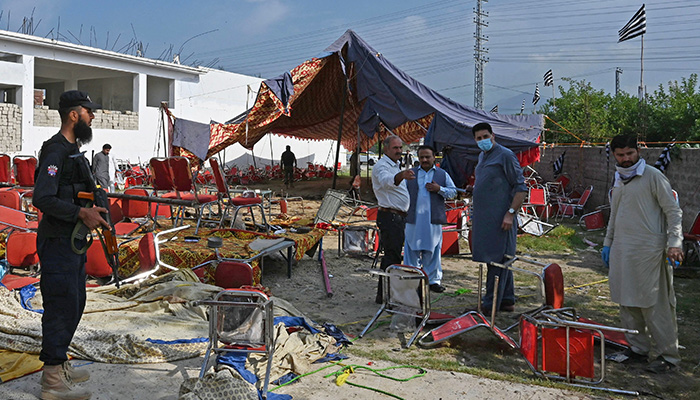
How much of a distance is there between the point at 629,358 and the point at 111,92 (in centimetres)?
2541

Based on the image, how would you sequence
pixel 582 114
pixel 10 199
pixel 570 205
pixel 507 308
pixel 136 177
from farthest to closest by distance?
pixel 582 114 → pixel 136 177 → pixel 570 205 → pixel 10 199 → pixel 507 308

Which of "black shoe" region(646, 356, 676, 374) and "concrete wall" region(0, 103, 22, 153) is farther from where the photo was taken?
"concrete wall" region(0, 103, 22, 153)

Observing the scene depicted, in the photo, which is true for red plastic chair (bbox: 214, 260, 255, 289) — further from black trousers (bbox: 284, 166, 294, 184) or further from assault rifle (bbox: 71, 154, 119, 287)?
black trousers (bbox: 284, 166, 294, 184)

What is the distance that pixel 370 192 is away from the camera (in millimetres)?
17125

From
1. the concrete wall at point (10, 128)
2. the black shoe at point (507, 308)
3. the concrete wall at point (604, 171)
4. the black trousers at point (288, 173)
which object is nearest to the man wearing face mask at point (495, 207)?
the black shoe at point (507, 308)

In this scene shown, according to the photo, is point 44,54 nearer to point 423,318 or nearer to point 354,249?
point 354,249

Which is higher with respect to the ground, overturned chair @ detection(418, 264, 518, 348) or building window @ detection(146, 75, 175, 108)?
building window @ detection(146, 75, 175, 108)

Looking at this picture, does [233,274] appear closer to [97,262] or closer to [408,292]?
[97,262]

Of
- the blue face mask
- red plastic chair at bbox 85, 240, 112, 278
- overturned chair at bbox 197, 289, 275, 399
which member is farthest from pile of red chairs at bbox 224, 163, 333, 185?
overturned chair at bbox 197, 289, 275, 399

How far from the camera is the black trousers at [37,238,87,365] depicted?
315cm

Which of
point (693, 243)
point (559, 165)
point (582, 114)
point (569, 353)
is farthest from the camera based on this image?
point (582, 114)

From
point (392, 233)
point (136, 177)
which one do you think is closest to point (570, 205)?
point (392, 233)

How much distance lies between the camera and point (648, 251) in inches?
161

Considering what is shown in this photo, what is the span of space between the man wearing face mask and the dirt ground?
0.48 metres
